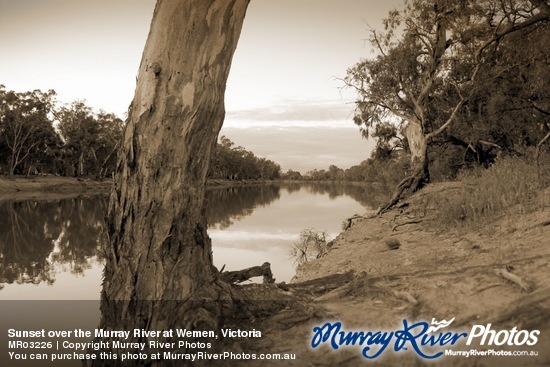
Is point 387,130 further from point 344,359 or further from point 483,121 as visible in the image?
point 344,359

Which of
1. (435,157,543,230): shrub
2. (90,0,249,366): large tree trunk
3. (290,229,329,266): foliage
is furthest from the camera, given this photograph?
(290,229,329,266): foliage

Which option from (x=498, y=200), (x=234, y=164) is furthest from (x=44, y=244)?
(x=234, y=164)

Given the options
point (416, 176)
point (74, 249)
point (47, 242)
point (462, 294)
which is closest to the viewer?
point (462, 294)

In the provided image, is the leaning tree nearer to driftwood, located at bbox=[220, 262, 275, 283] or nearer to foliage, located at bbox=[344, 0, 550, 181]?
foliage, located at bbox=[344, 0, 550, 181]

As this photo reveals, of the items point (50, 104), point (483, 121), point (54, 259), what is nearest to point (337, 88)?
point (483, 121)

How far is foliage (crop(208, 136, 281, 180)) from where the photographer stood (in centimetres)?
8031

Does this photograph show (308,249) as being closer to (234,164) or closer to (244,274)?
(244,274)

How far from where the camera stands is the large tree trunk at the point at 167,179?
340 centimetres

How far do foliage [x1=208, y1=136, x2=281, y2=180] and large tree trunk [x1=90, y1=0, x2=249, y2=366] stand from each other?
62.4 m

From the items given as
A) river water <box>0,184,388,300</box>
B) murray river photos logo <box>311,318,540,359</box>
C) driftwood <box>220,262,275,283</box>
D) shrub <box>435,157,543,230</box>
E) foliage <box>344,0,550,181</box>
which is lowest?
river water <box>0,184,388,300</box>

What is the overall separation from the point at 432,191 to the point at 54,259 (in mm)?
9375

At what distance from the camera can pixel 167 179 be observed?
136 inches

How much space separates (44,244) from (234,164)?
7548 cm

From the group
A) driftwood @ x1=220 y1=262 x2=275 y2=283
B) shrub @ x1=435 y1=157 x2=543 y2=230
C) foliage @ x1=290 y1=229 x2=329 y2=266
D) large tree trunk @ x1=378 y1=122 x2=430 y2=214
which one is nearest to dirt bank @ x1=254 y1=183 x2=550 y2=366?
shrub @ x1=435 y1=157 x2=543 y2=230
